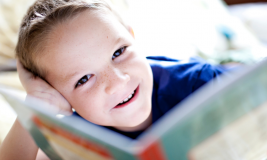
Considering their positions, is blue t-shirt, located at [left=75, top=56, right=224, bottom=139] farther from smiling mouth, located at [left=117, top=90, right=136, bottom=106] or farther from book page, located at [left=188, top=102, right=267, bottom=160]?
book page, located at [left=188, top=102, right=267, bottom=160]

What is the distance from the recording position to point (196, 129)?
0.25 m

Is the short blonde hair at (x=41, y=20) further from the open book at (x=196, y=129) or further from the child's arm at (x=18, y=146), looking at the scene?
the open book at (x=196, y=129)

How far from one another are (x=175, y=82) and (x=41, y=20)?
1.39 feet

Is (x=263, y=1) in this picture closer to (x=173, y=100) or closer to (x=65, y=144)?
(x=173, y=100)

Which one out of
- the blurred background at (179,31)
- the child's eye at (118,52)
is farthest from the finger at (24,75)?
the blurred background at (179,31)

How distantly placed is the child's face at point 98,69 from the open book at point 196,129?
8.0 inches

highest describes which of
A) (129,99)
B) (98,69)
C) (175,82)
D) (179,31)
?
(98,69)

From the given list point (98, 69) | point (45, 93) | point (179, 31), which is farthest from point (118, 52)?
point (179, 31)

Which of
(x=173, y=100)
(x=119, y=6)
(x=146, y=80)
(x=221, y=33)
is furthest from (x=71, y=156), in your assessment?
(x=221, y=33)

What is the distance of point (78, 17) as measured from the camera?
0.57 metres

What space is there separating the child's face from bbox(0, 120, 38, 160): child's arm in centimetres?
13

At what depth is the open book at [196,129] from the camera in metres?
0.23

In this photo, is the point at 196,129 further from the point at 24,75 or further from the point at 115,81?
the point at 24,75

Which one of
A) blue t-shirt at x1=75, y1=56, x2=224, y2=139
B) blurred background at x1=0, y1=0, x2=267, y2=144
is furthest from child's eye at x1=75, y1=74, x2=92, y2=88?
blurred background at x1=0, y1=0, x2=267, y2=144
